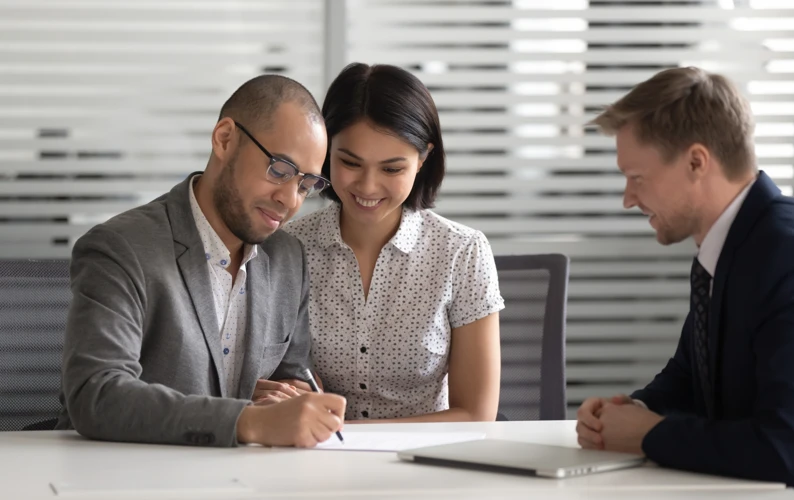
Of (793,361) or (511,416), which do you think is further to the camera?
(511,416)

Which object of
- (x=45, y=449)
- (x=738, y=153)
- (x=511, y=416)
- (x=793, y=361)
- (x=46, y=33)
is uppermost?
(x=46, y=33)

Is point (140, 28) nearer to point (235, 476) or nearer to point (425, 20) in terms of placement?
point (425, 20)

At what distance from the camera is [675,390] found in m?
2.16

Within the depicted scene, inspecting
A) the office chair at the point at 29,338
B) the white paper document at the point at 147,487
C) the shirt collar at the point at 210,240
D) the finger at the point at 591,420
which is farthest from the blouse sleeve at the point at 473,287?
the white paper document at the point at 147,487

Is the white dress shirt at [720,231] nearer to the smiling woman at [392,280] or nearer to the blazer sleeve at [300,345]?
the smiling woman at [392,280]

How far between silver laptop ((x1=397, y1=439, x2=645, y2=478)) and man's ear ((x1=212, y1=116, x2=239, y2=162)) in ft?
2.69

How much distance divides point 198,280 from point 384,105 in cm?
67

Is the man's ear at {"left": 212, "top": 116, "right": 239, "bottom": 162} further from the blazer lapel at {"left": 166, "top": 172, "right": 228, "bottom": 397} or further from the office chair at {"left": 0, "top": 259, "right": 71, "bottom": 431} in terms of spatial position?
the office chair at {"left": 0, "top": 259, "right": 71, "bottom": 431}

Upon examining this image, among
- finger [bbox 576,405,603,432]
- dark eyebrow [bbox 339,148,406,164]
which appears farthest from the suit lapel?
dark eyebrow [bbox 339,148,406,164]

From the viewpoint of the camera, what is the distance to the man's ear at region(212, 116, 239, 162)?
2.25 meters

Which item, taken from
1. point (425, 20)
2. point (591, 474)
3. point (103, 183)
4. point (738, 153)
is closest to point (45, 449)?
point (591, 474)

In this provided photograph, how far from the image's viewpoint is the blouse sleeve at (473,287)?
2.62m

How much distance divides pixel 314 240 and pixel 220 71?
1260 millimetres

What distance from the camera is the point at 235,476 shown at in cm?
160
